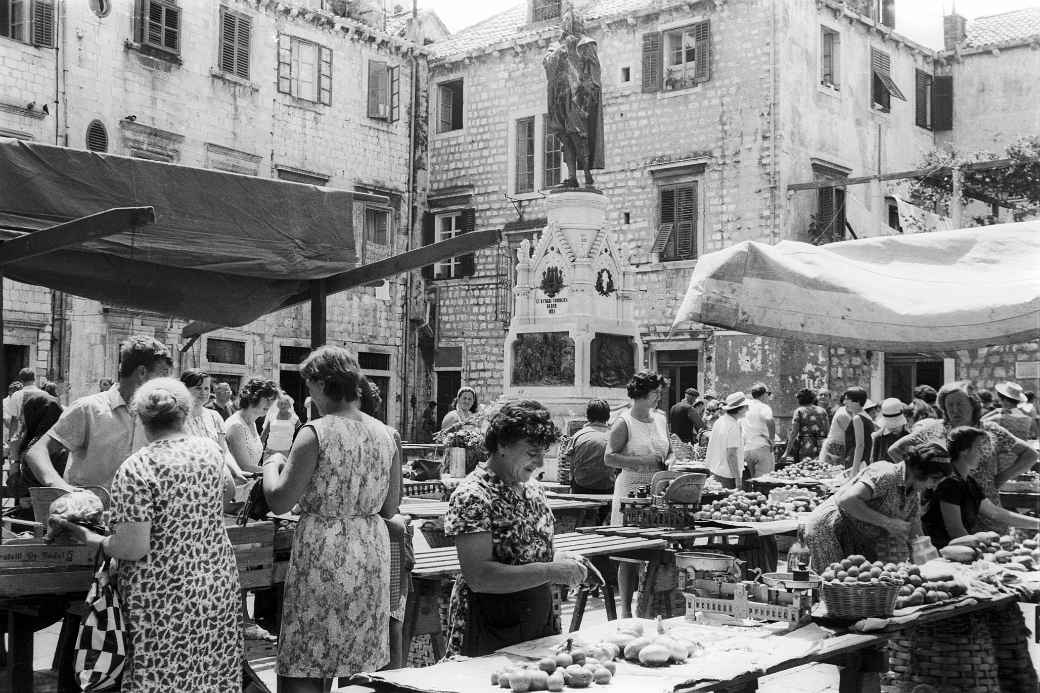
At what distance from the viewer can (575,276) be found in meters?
14.7

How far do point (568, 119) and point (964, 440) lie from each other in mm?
9906

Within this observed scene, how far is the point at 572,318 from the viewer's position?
1453cm

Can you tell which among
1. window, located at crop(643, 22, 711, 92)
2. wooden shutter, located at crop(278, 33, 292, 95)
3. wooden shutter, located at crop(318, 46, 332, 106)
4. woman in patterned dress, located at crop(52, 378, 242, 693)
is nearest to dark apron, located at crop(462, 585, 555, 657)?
woman in patterned dress, located at crop(52, 378, 242, 693)

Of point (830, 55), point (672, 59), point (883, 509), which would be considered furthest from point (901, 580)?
point (830, 55)

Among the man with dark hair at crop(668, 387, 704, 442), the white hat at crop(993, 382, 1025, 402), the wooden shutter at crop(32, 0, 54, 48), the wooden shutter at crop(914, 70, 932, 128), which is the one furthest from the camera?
the wooden shutter at crop(914, 70, 932, 128)

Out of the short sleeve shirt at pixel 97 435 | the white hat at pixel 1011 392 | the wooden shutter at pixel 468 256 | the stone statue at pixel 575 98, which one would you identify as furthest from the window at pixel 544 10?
the short sleeve shirt at pixel 97 435

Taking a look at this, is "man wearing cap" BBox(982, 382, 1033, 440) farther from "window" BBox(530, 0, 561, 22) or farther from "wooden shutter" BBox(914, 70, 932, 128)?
"window" BBox(530, 0, 561, 22)

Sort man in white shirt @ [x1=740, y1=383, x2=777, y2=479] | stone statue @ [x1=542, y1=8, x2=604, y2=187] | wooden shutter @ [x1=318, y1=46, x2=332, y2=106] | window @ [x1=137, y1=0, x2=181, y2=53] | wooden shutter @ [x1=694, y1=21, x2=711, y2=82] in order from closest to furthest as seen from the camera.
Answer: man in white shirt @ [x1=740, y1=383, x2=777, y2=479], stone statue @ [x1=542, y1=8, x2=604, y2=187], window @ [x1=137, y1=0, x2=181, y2=53], wooden shutter @ [x1=694, y1=21, x2=711, y2=82], wooden shutter @ [x1=318, y1=46, x2=332, y2=106]

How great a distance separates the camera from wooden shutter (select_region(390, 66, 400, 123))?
26672mm

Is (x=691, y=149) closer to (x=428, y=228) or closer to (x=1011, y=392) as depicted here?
(x=428, y=228)

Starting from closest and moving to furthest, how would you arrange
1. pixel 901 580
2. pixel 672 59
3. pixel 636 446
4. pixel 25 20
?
pixel 901 580
pixel 636 446
pixel 25 20
pixel 672 59

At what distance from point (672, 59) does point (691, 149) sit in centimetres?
195

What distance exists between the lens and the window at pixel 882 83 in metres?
24.4

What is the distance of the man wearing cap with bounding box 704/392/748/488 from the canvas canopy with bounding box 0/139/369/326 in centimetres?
585
